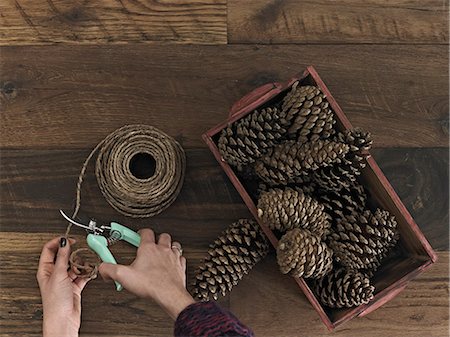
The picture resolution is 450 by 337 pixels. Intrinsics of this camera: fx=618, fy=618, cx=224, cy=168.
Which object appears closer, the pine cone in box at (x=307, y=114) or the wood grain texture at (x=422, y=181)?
the pine cone in box at (x=307, y=114)

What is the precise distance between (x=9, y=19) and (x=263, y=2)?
469mm

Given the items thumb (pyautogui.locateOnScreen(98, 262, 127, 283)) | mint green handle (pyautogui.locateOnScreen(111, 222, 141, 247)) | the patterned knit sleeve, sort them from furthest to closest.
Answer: mint green handle (pyautogui.locateOnScreen(111, 222, 141, 247)) → thumb (pyautogui.locateOnScreen(98, 262, 127, 283)) → the patterned knit sleeve

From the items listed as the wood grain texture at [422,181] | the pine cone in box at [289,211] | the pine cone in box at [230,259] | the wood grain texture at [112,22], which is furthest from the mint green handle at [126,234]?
the wood grain texture at [422,181]

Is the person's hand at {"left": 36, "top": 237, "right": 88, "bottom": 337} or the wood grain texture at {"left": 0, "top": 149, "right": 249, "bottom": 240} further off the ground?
the wood grain texture at {"left": 0, "top": 149, "right": 249, "bottom": 240}

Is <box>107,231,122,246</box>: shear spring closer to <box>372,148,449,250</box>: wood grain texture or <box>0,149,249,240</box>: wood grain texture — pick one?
<box>0,149,249,240</box>: wood grain texture

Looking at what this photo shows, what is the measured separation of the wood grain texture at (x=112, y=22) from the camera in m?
1.13

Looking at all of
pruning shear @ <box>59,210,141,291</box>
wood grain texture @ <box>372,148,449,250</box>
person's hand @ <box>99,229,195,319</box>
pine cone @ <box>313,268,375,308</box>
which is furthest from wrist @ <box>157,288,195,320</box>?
wood grain texture @ <box>372,148,449,250</box>

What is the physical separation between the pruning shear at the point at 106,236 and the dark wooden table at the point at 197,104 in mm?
45

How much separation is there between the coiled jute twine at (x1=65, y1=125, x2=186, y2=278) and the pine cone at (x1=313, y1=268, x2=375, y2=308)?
11.9 inches

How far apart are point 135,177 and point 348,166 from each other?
0.37 metres

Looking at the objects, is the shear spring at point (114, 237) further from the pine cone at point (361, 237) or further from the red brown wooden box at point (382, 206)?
the pine cone at point (361, 237)

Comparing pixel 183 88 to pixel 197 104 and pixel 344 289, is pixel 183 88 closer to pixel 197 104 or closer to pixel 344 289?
pixel 197 104

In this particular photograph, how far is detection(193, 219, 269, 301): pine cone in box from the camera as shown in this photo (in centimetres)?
99

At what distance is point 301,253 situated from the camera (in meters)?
0.91
